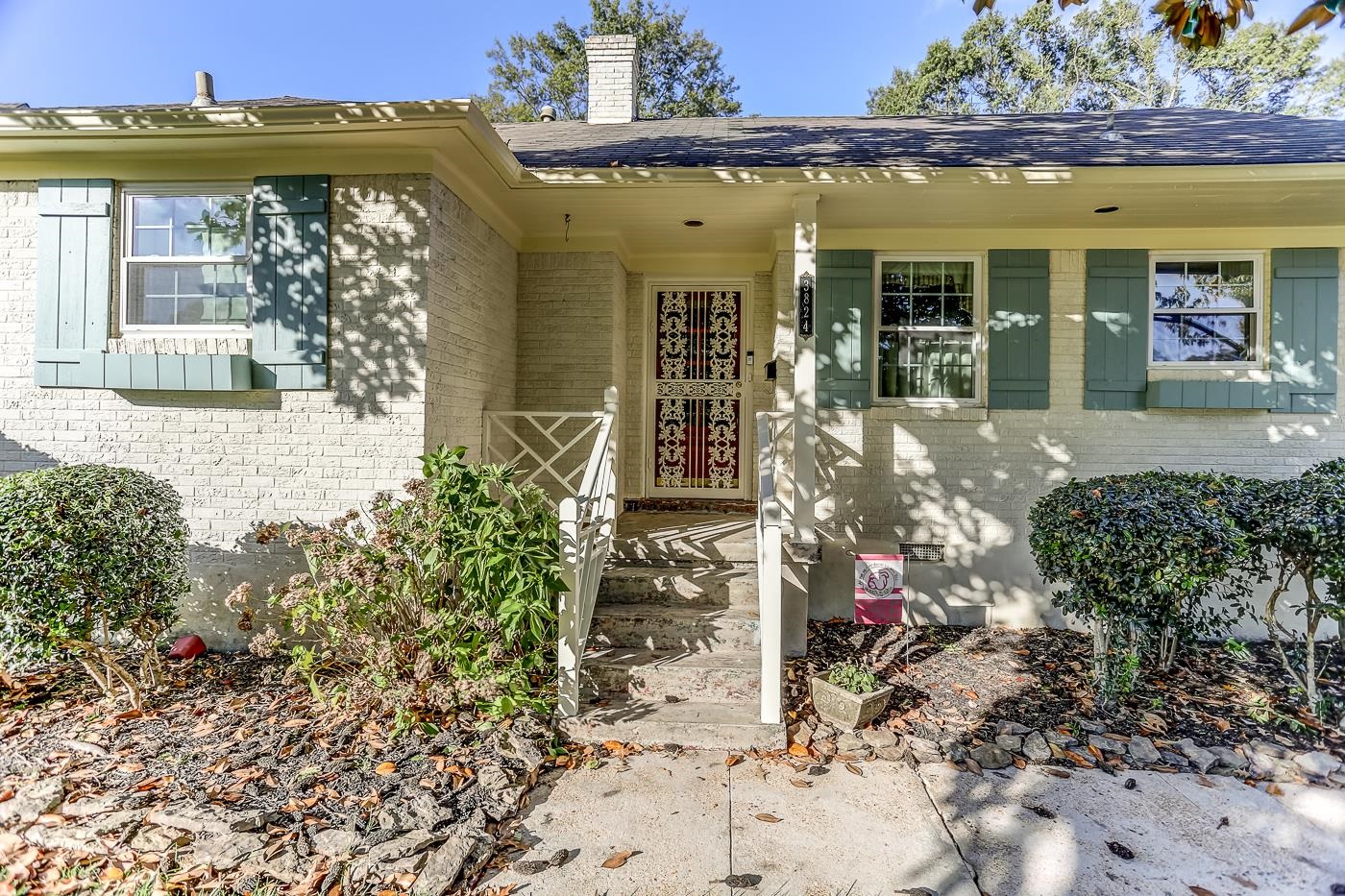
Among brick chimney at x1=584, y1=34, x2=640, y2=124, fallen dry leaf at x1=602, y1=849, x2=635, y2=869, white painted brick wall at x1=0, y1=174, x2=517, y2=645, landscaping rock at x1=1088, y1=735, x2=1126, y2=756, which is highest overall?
brick chimney at x1=584, y1=34, x2=640, y2=124

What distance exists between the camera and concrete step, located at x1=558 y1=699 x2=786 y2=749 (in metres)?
3.35

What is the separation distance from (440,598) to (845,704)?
2.29m

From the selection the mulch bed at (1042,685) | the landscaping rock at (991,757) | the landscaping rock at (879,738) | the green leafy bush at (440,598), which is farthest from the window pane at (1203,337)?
the green leafy bush at (440,598)

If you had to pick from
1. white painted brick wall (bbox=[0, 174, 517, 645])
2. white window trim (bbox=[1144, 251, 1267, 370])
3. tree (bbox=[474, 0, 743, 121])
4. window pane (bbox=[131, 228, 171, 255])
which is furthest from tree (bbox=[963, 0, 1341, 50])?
tree (bbox=[474, 0, 743, 121])

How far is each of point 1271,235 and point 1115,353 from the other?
153 cm

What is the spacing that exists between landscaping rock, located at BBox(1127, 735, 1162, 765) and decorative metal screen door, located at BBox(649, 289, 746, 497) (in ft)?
12.3

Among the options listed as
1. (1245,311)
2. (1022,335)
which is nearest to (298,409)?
(1022,335)

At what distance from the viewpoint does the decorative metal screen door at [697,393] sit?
21.2 ft

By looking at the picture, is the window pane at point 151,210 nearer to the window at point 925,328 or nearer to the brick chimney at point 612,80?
the brick chimney at point 612,80

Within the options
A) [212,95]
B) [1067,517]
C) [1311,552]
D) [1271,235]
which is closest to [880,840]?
[1067,517]

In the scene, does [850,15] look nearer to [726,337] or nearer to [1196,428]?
[726,337]

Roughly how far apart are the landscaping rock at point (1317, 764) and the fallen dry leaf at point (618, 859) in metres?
3.29

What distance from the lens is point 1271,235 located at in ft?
17.0

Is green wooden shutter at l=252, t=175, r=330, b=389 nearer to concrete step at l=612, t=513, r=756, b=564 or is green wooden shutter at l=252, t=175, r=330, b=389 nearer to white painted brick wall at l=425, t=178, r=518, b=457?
white painted brick wall at l=425, t=178, r=518, b=457
